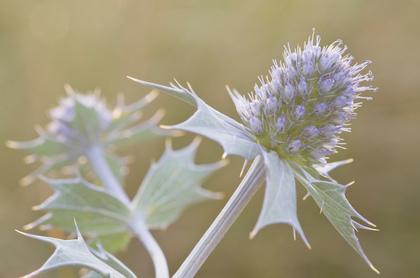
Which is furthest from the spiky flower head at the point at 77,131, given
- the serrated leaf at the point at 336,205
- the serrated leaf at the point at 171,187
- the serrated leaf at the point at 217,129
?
the serrated leaf at the point at 336,205

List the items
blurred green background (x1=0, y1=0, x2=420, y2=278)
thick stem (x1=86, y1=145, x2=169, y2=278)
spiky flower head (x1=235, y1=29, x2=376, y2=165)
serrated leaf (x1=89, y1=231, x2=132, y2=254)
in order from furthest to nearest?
blurred green background (x1=0, y1=0, x2=420, y2=278) < serrated leaf (x1=89, y1=231, x2=132, y2=254) < thick stem (x1=86, y1=145, x2=169, y2=278) < spiky flower head (x1=235, y1=29, x2=376, y2=165)

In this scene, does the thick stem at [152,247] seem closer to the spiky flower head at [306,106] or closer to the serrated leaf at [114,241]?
the serrated leaf at [114,241]

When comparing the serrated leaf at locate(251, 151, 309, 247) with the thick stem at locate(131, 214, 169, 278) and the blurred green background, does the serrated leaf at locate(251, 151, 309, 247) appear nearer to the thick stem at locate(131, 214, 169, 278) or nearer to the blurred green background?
the thick stem at locate(131, 214, 169, 278)

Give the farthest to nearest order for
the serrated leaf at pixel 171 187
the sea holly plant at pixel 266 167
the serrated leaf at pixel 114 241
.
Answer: the serrated leaf at pixel 171 187
the serrated leaf at pixel 114 241
the sea holly plant at pixel 266 167

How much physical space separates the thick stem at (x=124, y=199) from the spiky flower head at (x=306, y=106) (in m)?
0.46

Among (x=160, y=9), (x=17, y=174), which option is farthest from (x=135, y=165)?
(x=160, y=9)

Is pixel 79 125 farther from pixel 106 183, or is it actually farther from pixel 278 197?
pixel 278 197

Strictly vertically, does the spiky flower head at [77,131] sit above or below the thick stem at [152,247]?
above

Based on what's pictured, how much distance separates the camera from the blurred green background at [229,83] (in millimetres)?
3256

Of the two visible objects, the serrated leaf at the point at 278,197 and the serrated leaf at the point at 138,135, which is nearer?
the serrated leaf at the point at 278,197

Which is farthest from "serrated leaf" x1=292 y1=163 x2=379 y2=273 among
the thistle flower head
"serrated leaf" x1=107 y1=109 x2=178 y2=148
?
the thistle flower head

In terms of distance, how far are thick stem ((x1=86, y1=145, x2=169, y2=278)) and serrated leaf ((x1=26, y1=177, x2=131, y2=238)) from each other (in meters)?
0.04

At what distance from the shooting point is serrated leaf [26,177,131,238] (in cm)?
150

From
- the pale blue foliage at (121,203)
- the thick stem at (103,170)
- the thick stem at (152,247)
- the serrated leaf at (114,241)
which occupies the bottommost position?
the thick stem at (152,247)
